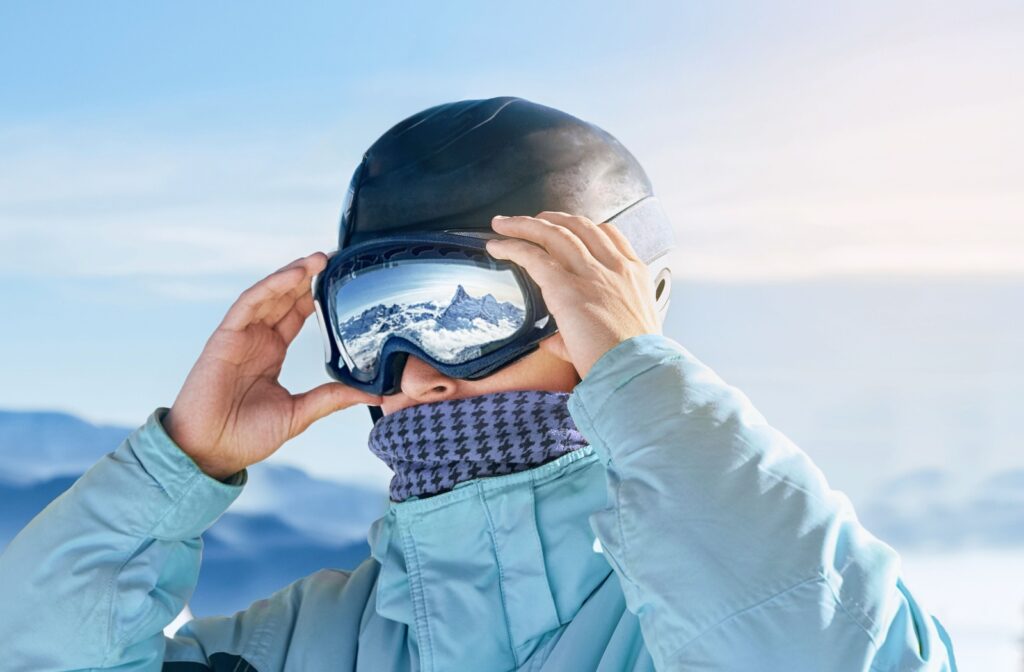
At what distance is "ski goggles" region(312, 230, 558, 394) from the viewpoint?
62.7 inches

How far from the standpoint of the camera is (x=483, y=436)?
1604 millimetres

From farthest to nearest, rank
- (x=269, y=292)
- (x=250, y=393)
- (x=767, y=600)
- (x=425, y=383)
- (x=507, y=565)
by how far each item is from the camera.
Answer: (x=250, y=393) → (x=269, y=292) → (x=425, y=383) → (x=507, y=565) → (x=767, y=600)

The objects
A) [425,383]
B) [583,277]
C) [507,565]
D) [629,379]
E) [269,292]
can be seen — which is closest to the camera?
[629,379]

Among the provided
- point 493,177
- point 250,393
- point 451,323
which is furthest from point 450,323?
point 250,393

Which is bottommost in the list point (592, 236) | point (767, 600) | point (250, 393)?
point (767, 600)

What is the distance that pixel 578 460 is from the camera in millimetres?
1600

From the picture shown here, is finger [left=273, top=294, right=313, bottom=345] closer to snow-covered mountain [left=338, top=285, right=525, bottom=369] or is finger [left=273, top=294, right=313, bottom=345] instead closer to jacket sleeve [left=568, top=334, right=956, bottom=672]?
snow-covered mountain [left=338, top=285, right=525, bottom=369]

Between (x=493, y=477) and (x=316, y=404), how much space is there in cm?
42

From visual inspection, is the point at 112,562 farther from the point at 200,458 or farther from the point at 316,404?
the point at 316,404

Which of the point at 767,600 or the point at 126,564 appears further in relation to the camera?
the point at 126,564

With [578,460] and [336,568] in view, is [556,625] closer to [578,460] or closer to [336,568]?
[578,460]

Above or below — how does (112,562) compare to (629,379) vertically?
below

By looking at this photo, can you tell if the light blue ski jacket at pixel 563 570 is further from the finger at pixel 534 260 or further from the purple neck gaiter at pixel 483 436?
the finger at pixel 534 260

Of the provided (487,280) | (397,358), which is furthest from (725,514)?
(397,358)
